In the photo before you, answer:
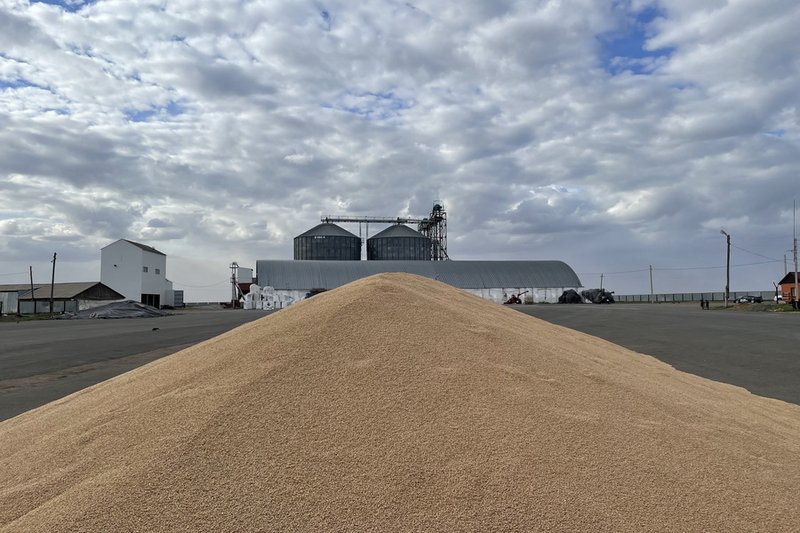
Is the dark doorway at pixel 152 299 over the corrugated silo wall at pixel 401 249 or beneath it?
beneath

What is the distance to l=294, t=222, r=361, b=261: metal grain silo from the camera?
49656mm

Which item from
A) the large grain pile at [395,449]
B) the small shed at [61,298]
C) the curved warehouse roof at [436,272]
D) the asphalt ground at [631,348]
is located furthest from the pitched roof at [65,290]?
the large grain pile at [395,449]

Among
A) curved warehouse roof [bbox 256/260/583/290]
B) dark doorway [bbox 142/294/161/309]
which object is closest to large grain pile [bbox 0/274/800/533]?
curved warehouse roof [bbox 256/260/583/290]

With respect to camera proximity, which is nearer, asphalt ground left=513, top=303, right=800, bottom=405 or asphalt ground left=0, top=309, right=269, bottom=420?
asphalt ground left=0, top=309, right=269, bottom=420

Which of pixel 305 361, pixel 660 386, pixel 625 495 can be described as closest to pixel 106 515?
pixel 305 361

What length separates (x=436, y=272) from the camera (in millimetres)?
44312

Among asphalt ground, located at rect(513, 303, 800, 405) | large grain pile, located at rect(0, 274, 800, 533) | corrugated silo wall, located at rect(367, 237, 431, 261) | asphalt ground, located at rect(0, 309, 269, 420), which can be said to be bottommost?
asphalt ground, located at rect(0, 309, 269, 420)

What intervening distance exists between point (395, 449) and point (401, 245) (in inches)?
1856

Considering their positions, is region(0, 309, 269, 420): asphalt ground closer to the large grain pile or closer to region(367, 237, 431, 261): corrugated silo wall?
the large grain pile

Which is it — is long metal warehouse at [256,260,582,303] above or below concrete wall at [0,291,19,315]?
above

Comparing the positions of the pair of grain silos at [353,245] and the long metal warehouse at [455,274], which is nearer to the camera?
the long metal warehouse at [455,274]

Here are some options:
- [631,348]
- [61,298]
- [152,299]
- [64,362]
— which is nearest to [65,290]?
[61,298]

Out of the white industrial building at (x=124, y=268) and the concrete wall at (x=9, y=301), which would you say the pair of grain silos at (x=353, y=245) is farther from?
the concrete wall at (x=9, y=301)

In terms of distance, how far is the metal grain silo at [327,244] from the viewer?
163 ft
